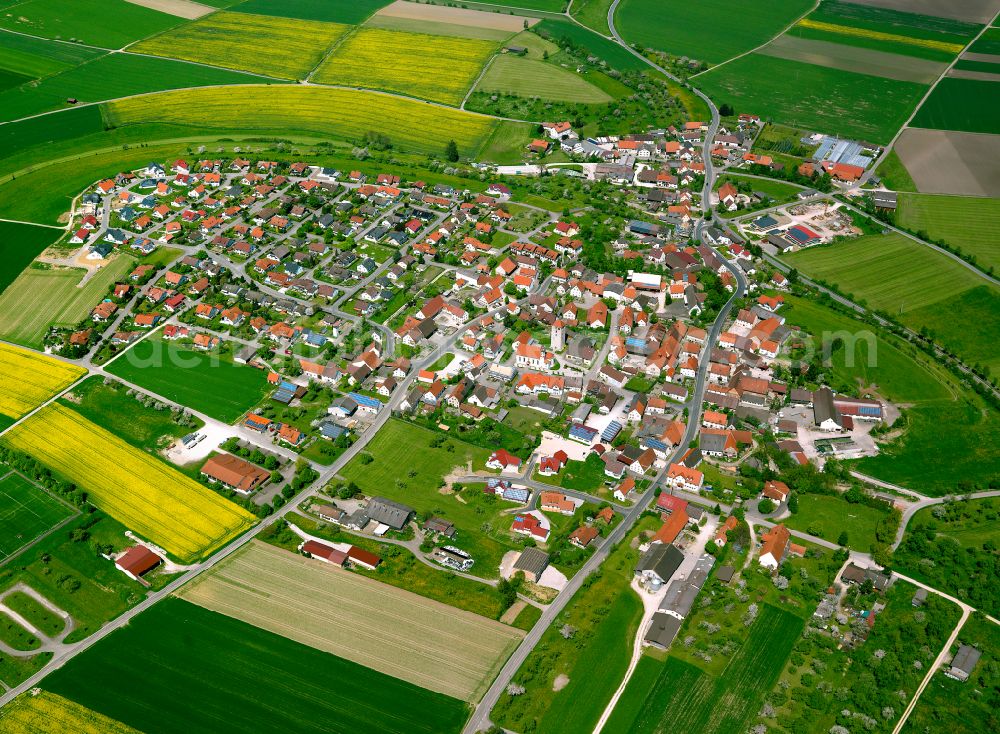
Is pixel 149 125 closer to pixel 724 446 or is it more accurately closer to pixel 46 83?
pixel 46 83

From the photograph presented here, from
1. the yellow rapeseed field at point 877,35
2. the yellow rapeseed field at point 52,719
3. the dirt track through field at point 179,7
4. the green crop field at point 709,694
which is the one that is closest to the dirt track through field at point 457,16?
the dirt track through field at point 179,7

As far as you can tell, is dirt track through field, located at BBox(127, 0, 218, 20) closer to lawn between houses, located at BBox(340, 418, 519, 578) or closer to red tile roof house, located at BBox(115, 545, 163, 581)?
lawn between houses, located at BBox(340, 418, 519, 578)

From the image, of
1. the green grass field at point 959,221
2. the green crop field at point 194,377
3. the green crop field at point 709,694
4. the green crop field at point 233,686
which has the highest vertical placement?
the green grass field at point 959,221

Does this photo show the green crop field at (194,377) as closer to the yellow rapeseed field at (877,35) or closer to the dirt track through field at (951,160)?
the dirt track through field at (951,160)

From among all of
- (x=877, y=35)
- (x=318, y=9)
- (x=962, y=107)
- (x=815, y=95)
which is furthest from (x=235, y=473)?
(x=877, y=35)

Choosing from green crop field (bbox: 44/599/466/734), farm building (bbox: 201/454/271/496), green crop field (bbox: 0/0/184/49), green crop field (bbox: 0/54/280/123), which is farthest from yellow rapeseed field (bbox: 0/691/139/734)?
green crop field (bbox: 0/0/184/49)

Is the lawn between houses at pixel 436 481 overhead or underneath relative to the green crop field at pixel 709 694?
overhead
